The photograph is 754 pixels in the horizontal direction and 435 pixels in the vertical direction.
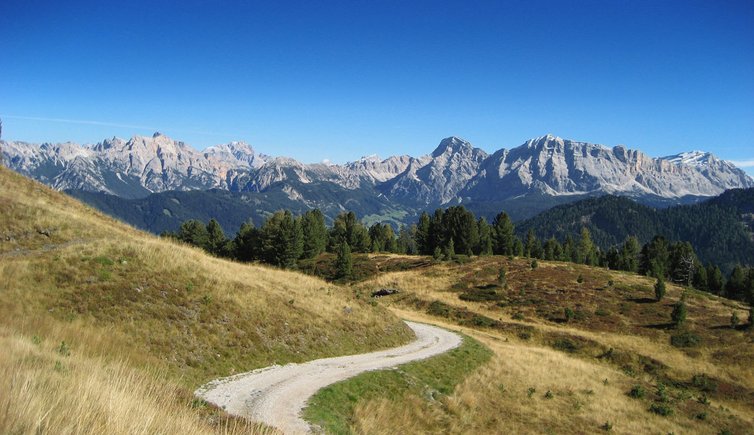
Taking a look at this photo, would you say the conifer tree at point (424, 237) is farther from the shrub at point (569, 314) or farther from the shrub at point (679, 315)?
the shrub at point (679, 315)

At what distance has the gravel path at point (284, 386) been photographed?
48.6 feet

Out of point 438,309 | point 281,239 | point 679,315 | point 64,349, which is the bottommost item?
point 438,309

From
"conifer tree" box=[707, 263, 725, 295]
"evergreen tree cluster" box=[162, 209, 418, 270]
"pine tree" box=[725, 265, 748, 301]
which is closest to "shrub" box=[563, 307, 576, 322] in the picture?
"evergreen tree cluster" box=[162, 209, 418, 270]

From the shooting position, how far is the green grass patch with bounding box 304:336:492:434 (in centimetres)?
1630

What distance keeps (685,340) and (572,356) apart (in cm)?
1573

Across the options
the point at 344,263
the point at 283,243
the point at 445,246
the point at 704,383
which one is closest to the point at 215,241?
the point at 283,243

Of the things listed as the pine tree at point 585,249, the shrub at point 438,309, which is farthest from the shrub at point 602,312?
the pine tree at point 585,249

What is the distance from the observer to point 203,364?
62.5 ft

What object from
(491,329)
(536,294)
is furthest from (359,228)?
(491,329)

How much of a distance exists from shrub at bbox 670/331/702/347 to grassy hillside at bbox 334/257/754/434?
17 cm

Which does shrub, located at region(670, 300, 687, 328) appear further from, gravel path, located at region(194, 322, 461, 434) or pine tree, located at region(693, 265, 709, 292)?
pine tree, located at region(693, 265, 709, 292)

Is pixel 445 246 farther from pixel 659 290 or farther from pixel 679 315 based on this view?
pixel 679 315

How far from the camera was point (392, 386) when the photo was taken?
21859mm

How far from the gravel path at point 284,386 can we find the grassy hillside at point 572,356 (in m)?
2.49
